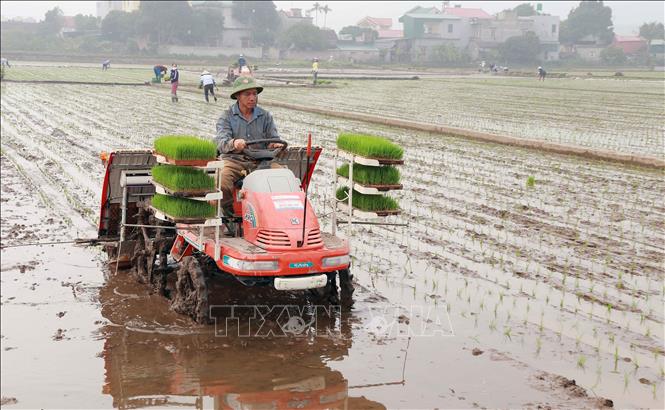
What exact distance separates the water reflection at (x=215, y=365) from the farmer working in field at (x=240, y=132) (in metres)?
1.18

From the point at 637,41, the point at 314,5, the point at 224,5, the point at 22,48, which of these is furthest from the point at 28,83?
the point at 314,5

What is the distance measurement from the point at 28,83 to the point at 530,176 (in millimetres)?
28827

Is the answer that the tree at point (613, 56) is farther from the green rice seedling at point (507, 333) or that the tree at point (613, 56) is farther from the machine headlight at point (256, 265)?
the machine headlight at point (256, 265)

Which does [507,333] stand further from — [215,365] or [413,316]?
[215,365]

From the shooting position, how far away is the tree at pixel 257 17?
319ft

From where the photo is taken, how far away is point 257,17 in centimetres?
9731

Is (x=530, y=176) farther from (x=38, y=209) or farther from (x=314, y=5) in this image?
(x=314, y=5)

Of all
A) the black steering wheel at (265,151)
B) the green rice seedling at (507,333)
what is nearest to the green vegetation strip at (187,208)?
the black steering wheel at (265,151)

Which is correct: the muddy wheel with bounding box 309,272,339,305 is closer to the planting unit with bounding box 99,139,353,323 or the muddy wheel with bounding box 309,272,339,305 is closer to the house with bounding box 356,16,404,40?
the planting unit with bounding box 99,139,353,323

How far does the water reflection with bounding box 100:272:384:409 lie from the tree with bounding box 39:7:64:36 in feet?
348

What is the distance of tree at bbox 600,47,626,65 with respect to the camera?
9325cm

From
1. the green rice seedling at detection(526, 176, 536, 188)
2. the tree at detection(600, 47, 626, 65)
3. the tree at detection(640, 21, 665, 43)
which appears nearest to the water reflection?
the green rice seedling at detection(526, 176, 536, 188)

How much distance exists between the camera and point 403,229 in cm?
1002

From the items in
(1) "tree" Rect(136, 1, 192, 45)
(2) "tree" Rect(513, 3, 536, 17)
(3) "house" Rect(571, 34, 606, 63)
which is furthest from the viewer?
(2) "tree" Rect(513, 3, 536, 17)
